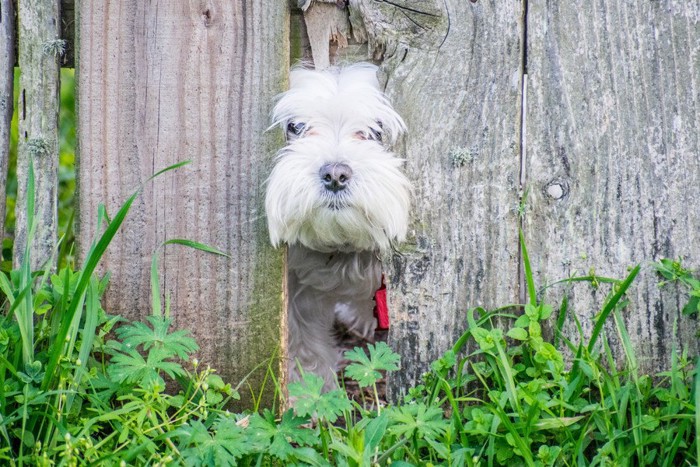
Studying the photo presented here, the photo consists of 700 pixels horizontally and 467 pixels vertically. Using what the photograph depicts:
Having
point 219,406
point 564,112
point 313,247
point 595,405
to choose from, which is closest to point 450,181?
point 564,112

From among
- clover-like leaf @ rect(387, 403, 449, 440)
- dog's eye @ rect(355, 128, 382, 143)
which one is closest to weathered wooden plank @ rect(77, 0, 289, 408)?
dog's eye @ rect(355, 128, 382, 143)

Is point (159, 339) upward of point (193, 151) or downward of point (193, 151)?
downward

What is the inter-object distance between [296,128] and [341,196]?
33cm

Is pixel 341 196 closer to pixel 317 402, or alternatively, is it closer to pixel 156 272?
pixel 156 272

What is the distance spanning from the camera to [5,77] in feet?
9.44

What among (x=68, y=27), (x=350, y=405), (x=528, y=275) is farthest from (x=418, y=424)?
Result: (x=68, y=27)

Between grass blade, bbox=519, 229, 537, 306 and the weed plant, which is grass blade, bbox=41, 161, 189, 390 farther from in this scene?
grass blade, bbox=519, 229, 537, 306

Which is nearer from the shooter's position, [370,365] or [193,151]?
[370,365]

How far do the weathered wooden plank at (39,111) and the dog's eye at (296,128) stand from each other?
2.61 ft

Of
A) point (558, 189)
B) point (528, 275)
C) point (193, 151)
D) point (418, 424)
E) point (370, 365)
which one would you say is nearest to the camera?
point (418, 424)

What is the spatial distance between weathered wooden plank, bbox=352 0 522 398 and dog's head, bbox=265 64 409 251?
9 centimetres

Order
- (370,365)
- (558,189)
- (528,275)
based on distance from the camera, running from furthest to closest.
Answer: (558,189), (528,275), (370,365)

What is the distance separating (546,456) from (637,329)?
26.4 inches

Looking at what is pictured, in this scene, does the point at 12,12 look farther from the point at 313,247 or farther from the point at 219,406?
the point at 219,406
